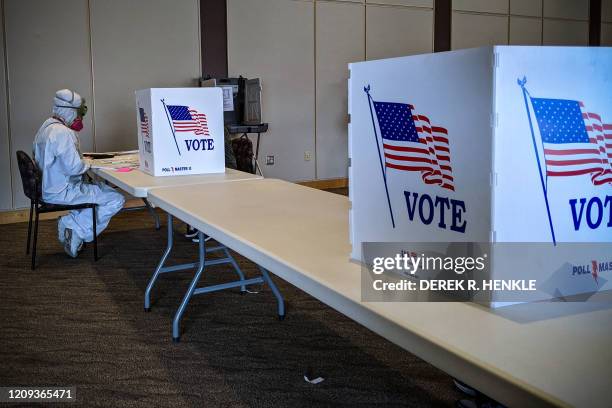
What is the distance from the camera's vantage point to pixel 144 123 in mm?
3021

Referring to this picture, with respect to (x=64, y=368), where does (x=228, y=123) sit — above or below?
above

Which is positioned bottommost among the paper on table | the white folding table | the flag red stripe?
the white folding table

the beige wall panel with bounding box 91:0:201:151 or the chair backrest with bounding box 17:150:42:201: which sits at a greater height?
the beige wall panel with bounding box 91:0:201:151

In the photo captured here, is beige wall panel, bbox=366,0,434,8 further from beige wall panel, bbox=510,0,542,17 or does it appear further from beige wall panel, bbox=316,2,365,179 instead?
beige wall panel, bbox=510,0,542,17

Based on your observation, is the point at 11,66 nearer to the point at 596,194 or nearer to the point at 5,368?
the point at 5,368

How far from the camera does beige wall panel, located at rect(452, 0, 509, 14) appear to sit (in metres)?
7.77

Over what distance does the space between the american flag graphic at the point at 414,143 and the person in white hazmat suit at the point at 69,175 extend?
2968 mm

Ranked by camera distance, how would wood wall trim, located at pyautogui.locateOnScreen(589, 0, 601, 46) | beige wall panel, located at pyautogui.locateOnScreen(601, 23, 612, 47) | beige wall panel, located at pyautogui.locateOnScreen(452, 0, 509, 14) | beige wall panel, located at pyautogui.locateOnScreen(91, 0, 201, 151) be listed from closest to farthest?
beige wall panel, located at pyautogui.locateOnScreen(91, 0, 201, 151)
beige wall panel, located at pyautogui.locateOnScreen(452, 0, 509, 14)
wood wall trim, located at pyautogui.locateOnScreen(589, 0, 601, 46)
beige wall panel, located at pyautogui.locateOnScreen(601, 23, 612, 47)

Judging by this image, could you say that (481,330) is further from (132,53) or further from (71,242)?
(132,53)

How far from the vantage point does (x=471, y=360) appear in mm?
797

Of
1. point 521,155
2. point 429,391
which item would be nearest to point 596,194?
point 521,155

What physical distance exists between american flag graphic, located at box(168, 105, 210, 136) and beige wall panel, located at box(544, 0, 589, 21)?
23.8ft

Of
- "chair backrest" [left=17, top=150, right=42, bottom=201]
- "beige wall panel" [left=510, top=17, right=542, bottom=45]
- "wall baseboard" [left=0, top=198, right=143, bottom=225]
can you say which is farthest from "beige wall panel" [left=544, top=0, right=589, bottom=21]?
"chair backrest" [left=17, top=150, right=42, bottom=201]

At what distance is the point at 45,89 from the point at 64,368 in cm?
378
